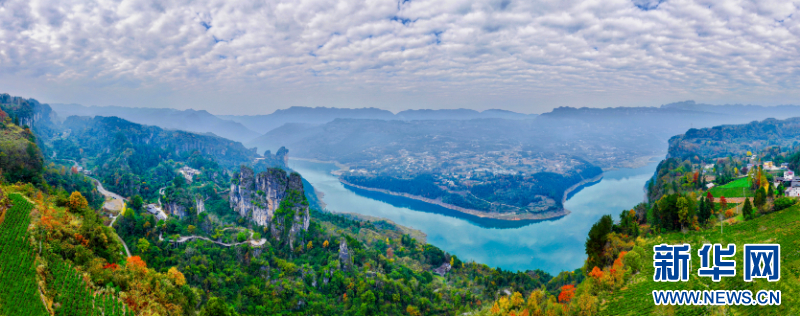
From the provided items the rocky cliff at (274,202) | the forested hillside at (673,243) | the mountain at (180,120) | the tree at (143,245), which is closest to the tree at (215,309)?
the tree at (143,245)

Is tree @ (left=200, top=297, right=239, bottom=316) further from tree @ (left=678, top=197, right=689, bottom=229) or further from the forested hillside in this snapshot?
tree @ (left=678, top=197, right=689, bottom=229)

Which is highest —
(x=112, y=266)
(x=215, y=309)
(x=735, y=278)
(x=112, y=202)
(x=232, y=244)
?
(x=112, y=202)

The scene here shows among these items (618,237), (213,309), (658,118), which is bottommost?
(213,309)

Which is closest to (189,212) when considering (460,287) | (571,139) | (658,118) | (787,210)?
(460,287)

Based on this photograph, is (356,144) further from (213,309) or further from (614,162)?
(213,309)

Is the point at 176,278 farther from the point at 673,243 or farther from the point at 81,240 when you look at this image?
the point at 673,243

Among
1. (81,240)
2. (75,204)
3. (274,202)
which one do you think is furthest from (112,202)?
(81,240)

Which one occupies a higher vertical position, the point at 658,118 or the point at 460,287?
the point at 658,118
